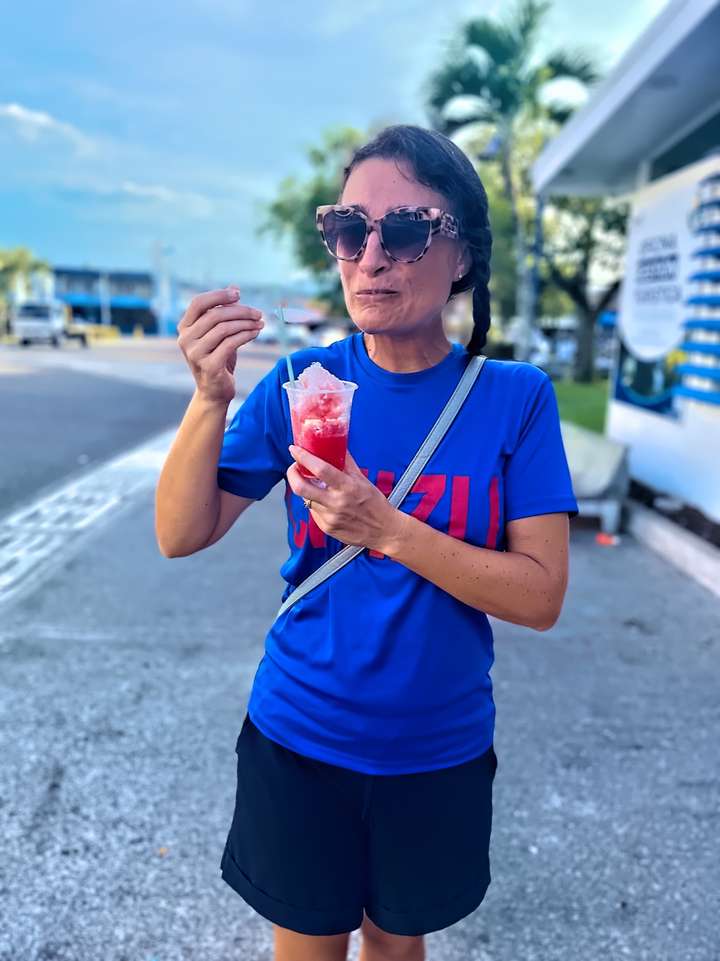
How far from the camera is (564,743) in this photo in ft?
10.2

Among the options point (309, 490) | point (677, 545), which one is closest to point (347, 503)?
point (309, 490)

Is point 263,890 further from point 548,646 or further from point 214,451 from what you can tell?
point 548,646

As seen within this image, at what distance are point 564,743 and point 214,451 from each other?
92.4 inches

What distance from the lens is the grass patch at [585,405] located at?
12250 mm

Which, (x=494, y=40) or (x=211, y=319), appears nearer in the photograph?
(x=211, y=319)

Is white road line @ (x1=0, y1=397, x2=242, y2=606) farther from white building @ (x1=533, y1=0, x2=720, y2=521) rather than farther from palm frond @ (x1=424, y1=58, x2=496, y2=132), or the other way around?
palm frond @ (x1=424, y1=58, x2=496, y2=132)

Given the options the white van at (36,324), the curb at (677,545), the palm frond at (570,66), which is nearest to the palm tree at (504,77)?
the palm frond at (570,66)

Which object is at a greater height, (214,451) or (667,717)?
(214,451)

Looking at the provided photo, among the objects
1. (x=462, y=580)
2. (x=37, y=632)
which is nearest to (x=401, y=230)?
(x=462, y=580)

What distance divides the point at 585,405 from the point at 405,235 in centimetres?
1463

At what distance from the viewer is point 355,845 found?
1.37 meters

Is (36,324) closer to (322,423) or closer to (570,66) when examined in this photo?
(570,66)

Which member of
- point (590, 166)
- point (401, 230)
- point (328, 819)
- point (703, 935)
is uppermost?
point (590, 166)

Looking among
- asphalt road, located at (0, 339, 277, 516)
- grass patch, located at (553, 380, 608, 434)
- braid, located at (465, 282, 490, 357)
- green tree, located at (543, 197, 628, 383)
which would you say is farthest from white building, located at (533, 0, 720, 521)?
green tree, located at (543, 197, 628, 383)
